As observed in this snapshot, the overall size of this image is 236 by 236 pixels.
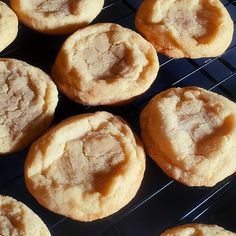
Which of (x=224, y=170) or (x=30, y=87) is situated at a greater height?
(x=30, y=87)

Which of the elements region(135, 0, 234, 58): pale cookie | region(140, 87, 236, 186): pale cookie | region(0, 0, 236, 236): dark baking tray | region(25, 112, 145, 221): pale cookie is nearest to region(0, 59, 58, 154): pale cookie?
region(25, 112, 145, 221): pale cookie

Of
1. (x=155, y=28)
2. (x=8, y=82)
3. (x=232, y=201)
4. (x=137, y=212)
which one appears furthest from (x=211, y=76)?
(x=8, y=82)

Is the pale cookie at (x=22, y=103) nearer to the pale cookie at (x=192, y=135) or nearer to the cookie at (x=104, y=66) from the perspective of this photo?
the cookie at (x=104, y=66)

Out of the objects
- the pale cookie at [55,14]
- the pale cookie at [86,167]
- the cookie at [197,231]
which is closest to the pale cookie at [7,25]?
the pale cookie at [55,14]

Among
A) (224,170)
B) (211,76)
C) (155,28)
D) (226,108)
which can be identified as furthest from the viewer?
(211,76)

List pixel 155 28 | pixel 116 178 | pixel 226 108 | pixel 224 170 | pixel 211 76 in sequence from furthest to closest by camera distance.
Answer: pixel 211 76 < pixel 155 28 < pixel 226 108 < pixel 224 170 < pixel 116 178

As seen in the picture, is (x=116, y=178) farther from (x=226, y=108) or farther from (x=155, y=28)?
(x=155, y=28)

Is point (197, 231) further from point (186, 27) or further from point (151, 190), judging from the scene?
point (186, 27)
